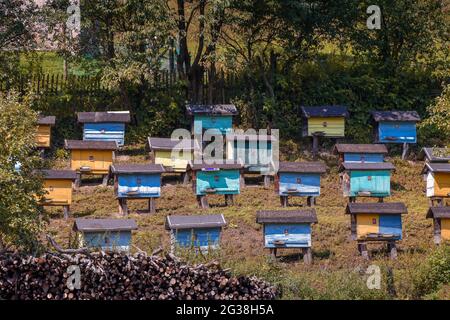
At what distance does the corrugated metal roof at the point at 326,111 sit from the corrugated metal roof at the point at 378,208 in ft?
20.7

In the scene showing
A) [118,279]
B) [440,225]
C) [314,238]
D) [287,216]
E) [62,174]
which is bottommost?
[118,279]

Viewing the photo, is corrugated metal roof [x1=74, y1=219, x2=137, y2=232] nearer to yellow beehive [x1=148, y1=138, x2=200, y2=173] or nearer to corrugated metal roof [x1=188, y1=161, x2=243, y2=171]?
corrugated metal roof [x1=188, y1=161, x2=243, y2=171]

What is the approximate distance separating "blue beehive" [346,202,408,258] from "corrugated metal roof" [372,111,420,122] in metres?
6.44

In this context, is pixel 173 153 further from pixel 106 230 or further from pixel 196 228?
pixel 106 230

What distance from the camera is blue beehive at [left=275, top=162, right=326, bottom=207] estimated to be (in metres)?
32.9

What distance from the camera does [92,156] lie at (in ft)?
112

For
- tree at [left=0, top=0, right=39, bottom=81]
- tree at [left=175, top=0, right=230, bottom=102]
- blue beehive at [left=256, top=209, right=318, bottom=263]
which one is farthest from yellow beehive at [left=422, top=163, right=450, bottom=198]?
tree at [left=0, top=0, right=39, bottom=81]

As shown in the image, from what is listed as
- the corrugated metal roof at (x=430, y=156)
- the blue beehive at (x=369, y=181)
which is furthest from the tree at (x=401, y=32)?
the blue beehive at (x=369, y=181)

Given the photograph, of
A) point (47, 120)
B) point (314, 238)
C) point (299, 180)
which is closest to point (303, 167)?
point (299, 180)

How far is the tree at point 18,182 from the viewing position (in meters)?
24.9

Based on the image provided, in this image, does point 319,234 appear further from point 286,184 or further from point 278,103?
point 278,103

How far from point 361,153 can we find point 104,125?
22.4ft

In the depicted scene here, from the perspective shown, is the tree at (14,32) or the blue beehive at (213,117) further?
the tree at (14,32)

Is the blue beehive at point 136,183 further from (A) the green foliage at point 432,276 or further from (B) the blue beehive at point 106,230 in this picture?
(A) the green foliage at point 432,276
